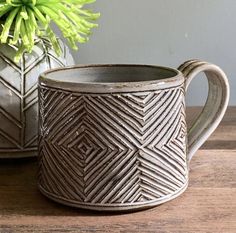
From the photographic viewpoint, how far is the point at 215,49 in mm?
812

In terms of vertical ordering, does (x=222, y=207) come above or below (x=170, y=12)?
below

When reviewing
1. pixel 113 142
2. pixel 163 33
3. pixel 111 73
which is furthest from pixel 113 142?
pixel 163 33

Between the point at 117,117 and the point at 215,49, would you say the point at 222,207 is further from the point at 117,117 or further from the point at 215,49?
the point at 215,49

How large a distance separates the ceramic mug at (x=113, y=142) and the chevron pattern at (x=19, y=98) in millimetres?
85

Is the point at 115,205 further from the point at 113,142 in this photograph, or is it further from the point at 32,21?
the point at 32,21

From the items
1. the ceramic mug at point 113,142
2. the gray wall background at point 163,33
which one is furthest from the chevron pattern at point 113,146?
the gray wall background at point 163,33

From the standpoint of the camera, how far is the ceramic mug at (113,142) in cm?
42

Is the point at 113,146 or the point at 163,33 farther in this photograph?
the point at 163,33

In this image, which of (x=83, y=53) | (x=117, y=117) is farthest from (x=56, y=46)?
(x=83, y=53)

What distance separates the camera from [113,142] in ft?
1.39

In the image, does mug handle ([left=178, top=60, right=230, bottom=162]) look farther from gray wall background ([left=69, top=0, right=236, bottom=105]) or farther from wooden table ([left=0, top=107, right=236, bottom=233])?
gray wall background ([left=69, top=0, right=236, bottom=105])

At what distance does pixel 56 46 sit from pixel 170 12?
0.96ft

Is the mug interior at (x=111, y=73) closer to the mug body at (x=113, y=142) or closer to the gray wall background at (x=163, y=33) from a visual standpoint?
the mug body at (x=113, y=142)

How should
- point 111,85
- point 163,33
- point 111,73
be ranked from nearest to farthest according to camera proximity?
point 111,85 < point 111,73 < point 163,33
